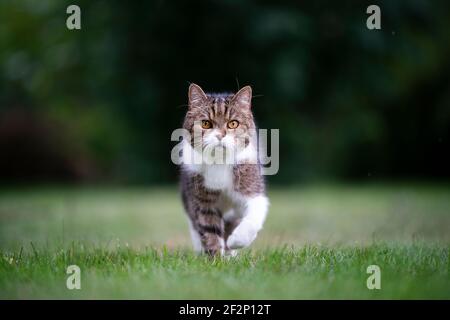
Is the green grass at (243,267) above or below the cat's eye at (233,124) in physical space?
below

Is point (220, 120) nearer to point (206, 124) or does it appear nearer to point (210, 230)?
point (206, 124)

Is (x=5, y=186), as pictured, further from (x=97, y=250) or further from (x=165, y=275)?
(x=165, y=275)

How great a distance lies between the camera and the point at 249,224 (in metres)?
4.56

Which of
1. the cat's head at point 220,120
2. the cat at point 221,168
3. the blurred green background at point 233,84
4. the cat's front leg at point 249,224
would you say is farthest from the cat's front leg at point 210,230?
the blurred green background at point 233,84

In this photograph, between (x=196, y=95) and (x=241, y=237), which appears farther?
(x=196, y=95)

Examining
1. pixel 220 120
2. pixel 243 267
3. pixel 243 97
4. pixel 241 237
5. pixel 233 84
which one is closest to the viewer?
pixel 243 267

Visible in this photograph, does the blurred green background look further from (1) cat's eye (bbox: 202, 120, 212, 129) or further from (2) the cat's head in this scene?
(1) cat's eye (bbox: 202, 120, 212, 129)

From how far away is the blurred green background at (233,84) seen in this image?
1385cm

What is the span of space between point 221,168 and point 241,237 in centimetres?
57

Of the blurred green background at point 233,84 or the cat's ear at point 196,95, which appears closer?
the cat's ear at point 196,95

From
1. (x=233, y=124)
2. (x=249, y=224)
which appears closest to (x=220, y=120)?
(x=233, y=124)

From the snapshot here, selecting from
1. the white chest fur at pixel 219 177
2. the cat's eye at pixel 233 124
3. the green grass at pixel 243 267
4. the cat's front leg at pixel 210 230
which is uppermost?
the cat's eye at pixel 233 124

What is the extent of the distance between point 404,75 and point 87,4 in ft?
28.5

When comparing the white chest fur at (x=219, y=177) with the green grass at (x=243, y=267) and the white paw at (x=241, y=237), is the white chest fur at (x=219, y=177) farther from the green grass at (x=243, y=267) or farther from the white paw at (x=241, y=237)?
the green grass at (x=243, y=267)
